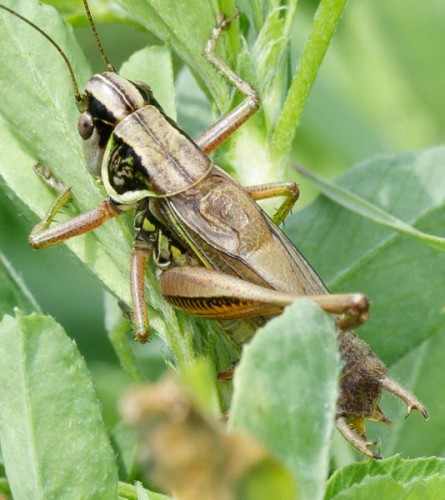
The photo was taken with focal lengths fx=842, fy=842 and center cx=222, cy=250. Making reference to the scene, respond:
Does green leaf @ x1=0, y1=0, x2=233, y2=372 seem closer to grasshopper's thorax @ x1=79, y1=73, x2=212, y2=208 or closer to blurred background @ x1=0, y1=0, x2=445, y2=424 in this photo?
grasshopper's thorax @ x1=79, y1=73, x2=212, y2=208

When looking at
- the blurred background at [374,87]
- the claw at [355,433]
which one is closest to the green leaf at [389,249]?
the claw at [355,433]

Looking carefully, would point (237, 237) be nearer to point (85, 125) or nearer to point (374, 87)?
point (85, 125)

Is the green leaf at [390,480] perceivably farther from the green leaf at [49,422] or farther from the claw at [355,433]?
the green leaf at [49,422]

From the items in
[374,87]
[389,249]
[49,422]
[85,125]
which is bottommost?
[389,249]

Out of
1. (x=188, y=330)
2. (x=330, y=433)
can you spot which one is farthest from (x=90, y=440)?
(x=330, y=433)

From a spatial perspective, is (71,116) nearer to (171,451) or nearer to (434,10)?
(171,451)

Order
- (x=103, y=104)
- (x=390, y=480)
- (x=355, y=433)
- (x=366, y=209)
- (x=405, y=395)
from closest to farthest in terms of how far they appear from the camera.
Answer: (x=390, y=480) → (x=355, y=433) → (x=405, y=395) → (x=366, y=209) → (x=103, y=104)

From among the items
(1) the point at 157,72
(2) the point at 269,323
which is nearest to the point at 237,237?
(1) the point at 157,72
